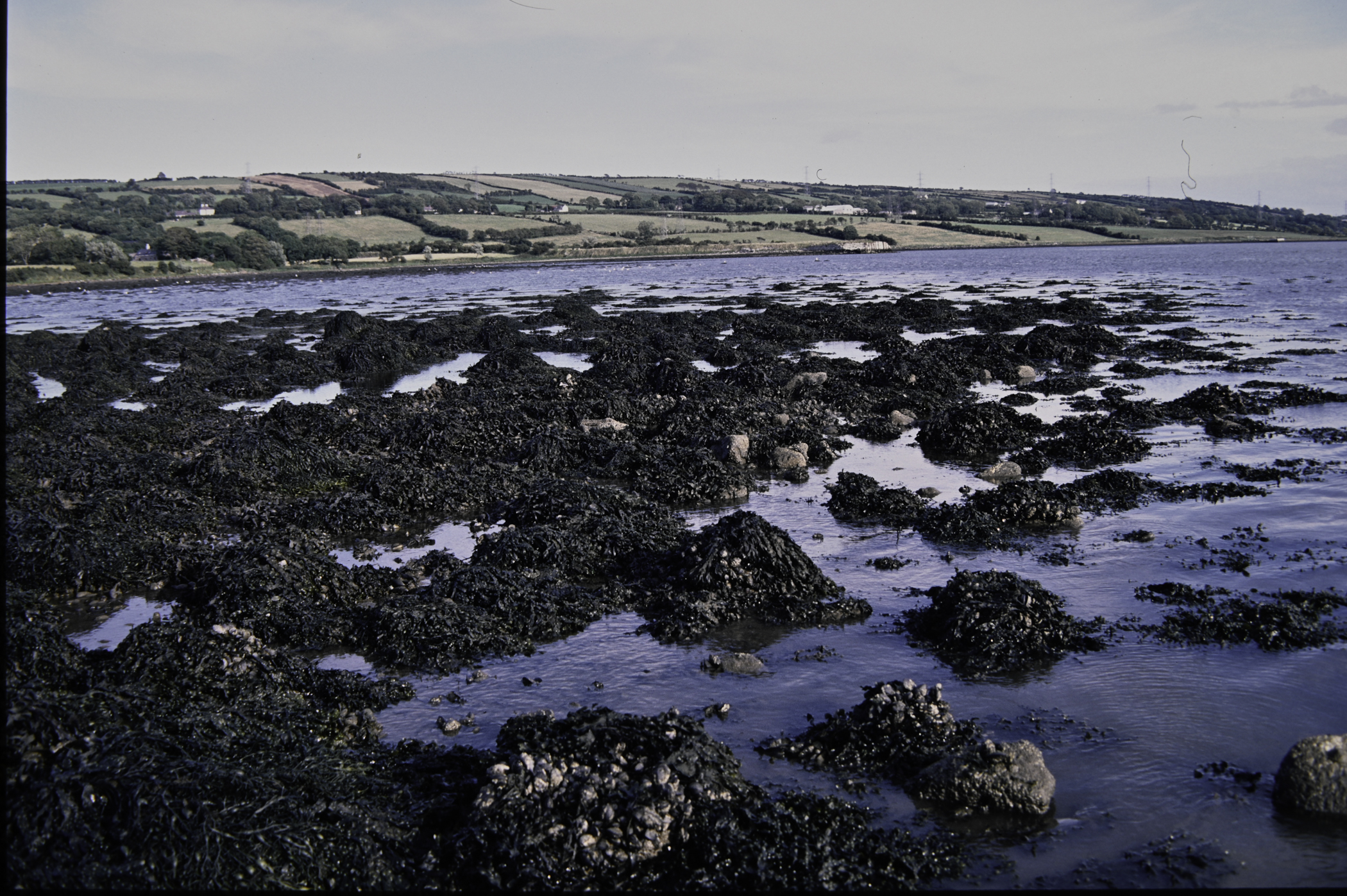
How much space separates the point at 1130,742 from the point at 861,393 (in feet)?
49.2

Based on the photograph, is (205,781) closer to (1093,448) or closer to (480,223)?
(1093,448)

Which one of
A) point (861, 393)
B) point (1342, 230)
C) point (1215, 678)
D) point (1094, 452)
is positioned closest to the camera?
point (1215, 678)

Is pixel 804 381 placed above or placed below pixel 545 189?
below

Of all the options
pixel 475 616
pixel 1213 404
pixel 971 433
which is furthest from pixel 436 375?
pixel 1213 404

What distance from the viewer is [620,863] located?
571 centimetres

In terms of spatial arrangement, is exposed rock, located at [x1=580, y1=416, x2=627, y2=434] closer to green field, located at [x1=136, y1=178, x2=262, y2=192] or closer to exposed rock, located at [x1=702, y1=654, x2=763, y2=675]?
exposed rock, located at [x1=702, y1=654, x2=763, y2=675]

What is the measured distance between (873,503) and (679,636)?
5053mm

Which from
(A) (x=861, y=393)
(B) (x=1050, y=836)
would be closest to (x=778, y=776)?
(B) (x=1050, y=836)

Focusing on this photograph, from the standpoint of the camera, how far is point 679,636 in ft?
29.9

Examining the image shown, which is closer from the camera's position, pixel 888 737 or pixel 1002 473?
pixel 888 737

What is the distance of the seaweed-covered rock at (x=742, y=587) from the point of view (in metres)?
9.39

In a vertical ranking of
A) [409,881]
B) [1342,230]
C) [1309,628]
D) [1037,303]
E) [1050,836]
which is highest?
[1342,230]

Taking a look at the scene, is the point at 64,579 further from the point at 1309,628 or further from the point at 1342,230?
the point at 1342,230

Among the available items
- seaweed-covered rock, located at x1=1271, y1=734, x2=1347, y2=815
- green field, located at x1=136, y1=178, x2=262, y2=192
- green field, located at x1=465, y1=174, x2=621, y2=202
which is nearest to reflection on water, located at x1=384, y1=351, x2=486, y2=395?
seaweed-covered rock, located at x1=1271, y1=734, x2=1347, y2=815
